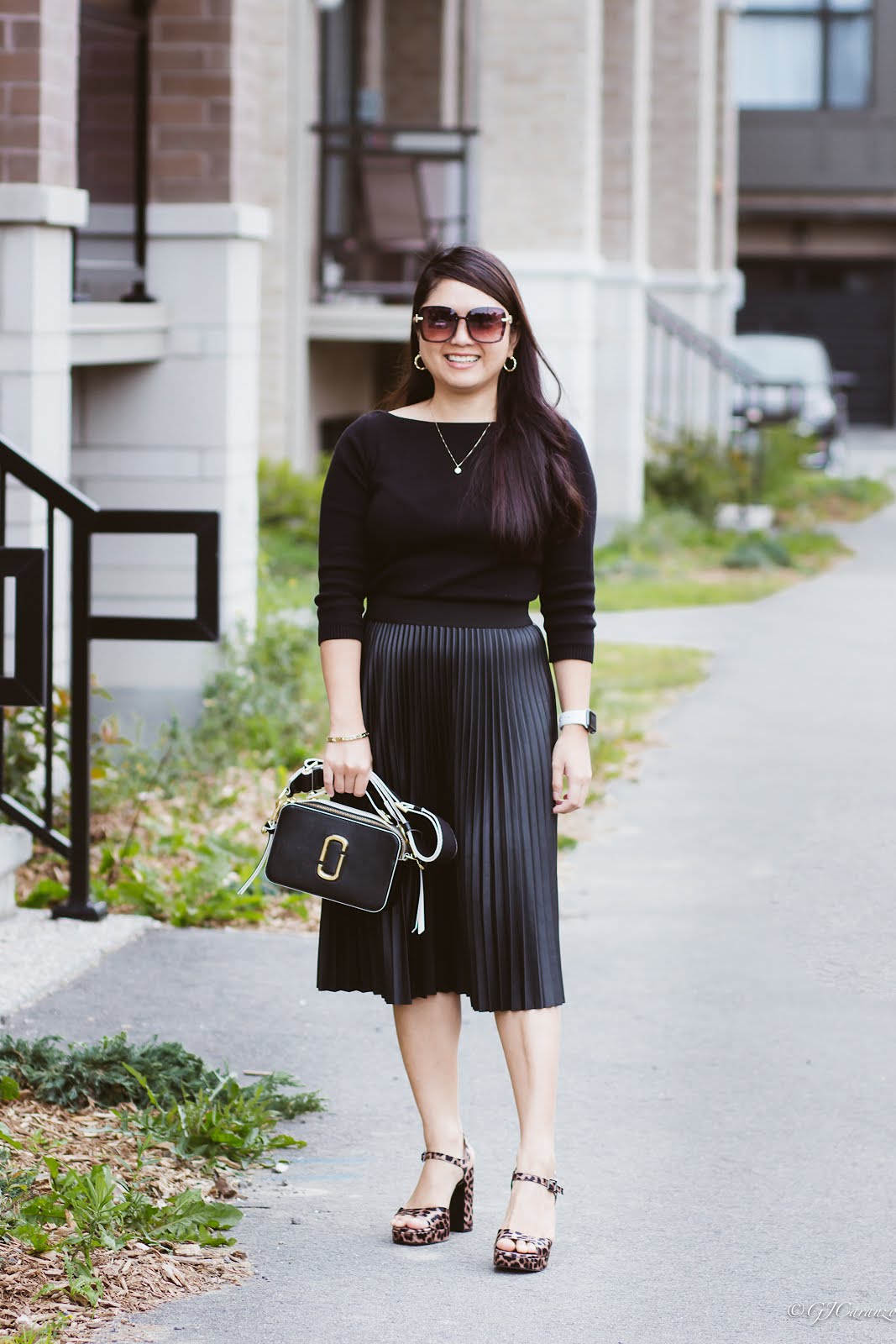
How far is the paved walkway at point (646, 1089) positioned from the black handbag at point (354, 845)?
28.2 inches

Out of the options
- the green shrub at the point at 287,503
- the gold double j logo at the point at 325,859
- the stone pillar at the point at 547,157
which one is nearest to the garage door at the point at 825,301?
the stone pillar at the point at 547,157

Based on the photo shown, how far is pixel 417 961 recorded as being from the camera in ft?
14.0

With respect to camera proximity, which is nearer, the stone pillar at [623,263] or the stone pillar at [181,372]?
the stone pillar at [181,372]

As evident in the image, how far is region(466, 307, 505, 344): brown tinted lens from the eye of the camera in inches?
165

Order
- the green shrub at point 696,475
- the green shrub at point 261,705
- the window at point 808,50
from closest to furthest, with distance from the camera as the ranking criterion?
1. the green shrub at point 261,705
2. the green shrub at point 696,475
3. the window at point 808,50

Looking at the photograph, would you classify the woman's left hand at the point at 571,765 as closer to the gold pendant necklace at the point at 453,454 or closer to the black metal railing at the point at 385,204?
the gold pendant necklace at the point at 453,454

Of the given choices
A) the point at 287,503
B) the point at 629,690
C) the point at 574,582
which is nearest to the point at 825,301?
the point at 287,503

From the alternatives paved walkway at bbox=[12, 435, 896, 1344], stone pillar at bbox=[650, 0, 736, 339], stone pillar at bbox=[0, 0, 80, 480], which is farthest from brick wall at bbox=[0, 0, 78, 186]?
stone pillar at bbox=[650, 0, 736, 339]

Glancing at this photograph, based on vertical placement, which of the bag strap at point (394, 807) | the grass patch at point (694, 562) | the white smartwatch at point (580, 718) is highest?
the white smartwatch at point (580, 718)

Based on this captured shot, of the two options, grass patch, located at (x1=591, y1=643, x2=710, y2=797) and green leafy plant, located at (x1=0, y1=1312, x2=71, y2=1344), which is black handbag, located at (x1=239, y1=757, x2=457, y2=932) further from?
grass patch, located at (x1=591, y1=643, x2=710, y2=797)

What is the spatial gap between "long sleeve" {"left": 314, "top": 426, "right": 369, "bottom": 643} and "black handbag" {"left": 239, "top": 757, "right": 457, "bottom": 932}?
0.31 meters

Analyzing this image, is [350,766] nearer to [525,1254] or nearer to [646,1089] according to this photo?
[525,1254]

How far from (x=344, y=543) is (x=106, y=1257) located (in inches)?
55.6

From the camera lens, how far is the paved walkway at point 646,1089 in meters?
4.00
